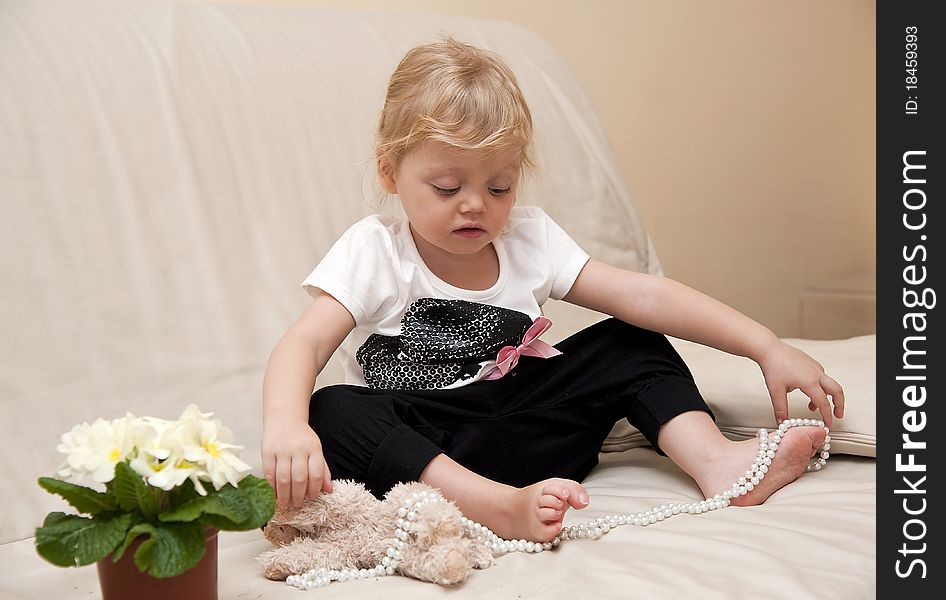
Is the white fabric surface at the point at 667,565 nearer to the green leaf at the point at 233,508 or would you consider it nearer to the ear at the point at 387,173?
the green leaf at the point at 233,508

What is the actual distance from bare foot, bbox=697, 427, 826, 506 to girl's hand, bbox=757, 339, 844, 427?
5cm

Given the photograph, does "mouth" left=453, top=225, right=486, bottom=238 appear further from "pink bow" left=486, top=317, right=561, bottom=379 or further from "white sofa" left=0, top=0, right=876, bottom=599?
"white sofa" left=0, top=0, right=876, bottom=599

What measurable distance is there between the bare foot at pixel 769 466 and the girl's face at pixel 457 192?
1.13 ft

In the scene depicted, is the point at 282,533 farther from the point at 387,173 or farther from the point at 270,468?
the point at 387,173

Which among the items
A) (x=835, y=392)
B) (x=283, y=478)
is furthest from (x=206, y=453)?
(x=835, y=392)

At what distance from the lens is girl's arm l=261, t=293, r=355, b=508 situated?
0.86 m

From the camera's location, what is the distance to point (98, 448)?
0.69 meters

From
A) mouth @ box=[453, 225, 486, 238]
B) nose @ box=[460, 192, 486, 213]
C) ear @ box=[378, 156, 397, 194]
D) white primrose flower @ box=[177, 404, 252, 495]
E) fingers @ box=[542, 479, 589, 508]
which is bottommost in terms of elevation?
fingers @ box=[542, 479, 589, 508]

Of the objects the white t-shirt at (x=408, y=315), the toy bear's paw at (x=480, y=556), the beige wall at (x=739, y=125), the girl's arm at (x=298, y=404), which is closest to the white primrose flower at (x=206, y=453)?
the girl's arm at (x=298, y=404)

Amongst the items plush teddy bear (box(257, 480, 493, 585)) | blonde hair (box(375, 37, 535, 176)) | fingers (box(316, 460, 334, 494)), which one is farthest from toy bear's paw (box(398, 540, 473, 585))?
blonde hair (box(375, 37, 535, 176))

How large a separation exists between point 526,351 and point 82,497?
22.5 inches

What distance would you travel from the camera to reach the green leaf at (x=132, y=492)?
0.67 metres

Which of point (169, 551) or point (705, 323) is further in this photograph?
point (705, 323)
